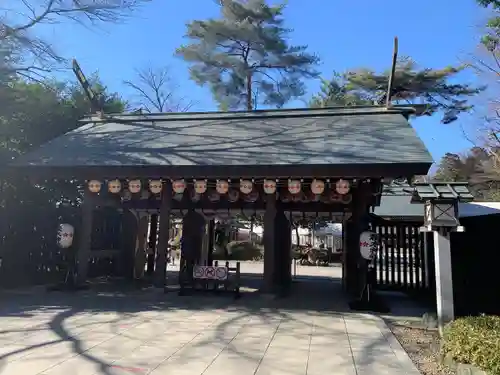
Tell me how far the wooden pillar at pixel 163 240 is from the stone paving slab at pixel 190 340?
131 cm

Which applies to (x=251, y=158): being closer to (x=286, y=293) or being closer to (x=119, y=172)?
(x=119, y=172)

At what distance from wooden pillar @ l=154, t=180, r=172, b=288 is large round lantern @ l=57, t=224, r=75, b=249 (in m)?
2.43

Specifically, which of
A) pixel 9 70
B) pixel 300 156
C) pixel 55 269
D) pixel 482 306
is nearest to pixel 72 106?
pixel 9 70

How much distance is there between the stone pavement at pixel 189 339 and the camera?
456cm

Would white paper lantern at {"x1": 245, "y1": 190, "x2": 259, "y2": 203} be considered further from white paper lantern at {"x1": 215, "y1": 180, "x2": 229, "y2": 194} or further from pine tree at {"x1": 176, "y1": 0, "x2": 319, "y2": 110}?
pine tree at {"x1": 176, "y1": 0, "x2": 319, "y2": 110}

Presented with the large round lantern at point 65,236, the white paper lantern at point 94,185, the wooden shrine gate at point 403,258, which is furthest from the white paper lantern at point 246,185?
the wooden shrine gate at point 403,258

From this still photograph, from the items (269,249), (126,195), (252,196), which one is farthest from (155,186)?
(269,249)

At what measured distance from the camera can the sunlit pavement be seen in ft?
15.0

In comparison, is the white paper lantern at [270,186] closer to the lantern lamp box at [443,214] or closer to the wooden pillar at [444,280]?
the lantern lamp box at [443,214]

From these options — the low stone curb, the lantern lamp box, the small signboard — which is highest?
the lantern lamp box

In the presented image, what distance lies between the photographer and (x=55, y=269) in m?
11.8

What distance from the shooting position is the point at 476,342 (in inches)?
168

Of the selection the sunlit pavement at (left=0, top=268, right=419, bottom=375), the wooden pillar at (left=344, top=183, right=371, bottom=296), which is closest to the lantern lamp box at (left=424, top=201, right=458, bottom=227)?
the sunlit pavement at (left=0, top=268, right=419, bottom=375)

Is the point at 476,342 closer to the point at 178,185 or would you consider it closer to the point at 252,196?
the point at 178,185
